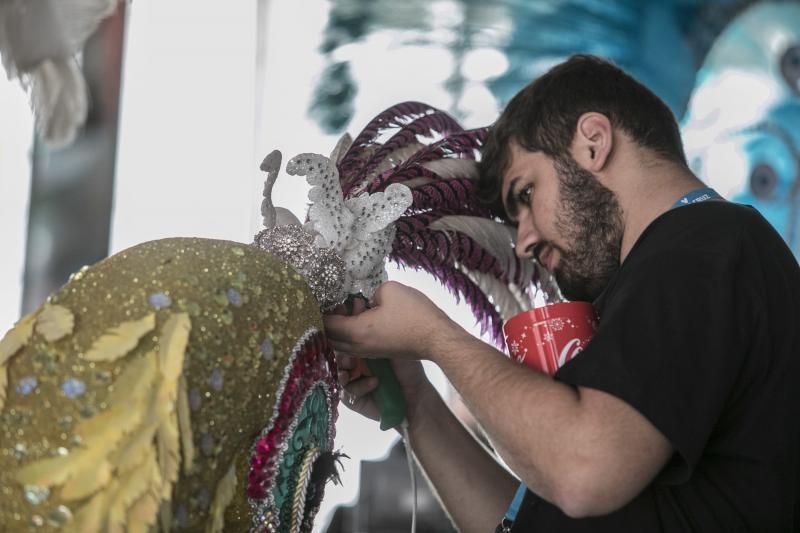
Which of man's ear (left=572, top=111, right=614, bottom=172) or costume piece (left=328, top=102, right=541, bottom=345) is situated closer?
costume piece (left=328, top=102, right=541, bottom=345)

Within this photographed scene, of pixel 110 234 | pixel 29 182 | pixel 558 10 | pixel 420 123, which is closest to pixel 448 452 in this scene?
pixel 420 123

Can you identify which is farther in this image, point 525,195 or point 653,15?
point 653,15

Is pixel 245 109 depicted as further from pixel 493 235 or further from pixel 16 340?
pixel 16 340

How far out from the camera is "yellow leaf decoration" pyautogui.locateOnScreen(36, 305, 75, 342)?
730mm

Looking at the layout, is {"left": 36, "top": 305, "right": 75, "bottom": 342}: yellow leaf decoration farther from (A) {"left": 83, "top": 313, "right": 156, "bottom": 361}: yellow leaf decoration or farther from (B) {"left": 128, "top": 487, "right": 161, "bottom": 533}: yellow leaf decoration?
(B) {"left": 128, "top": 487, "right": 161, "bottom": 533}: yellow leaf decoration

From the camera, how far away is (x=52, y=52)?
141cm

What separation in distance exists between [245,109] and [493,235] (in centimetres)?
78

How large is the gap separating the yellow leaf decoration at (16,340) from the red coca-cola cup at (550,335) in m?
0.65

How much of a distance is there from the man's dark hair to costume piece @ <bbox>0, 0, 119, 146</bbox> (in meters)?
0.80

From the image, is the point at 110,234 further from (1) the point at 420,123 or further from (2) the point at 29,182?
(1) the point at 420,123

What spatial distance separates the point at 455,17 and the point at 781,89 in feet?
3.79

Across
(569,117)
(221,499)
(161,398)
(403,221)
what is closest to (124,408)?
(161,398)

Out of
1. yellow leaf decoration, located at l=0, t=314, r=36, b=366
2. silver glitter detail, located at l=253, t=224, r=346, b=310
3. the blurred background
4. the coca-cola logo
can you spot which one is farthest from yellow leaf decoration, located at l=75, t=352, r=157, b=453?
the blurred background

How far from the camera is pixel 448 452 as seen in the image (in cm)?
145
